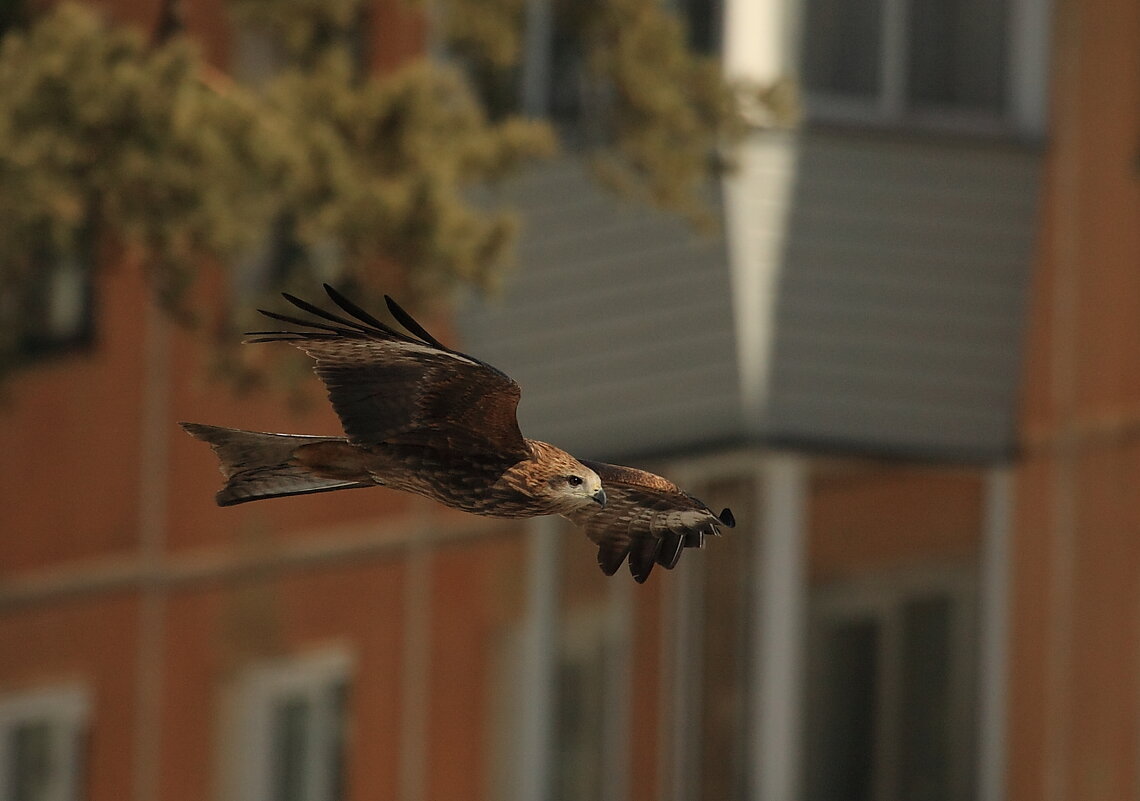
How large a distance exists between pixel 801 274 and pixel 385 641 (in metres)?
3.37

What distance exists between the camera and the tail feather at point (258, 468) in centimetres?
633

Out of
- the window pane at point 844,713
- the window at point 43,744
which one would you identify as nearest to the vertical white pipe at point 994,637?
the window pane at point 844,713

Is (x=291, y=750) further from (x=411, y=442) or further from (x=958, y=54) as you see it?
(x=411, y=442)

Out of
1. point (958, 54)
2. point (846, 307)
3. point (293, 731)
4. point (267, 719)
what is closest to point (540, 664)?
point (293, 731)

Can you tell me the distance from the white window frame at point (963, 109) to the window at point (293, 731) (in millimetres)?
4196

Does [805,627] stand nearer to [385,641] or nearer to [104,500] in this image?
[385,641]

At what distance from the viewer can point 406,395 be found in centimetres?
612

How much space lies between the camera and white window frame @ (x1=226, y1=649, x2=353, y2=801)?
1464 cm

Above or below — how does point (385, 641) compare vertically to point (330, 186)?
below

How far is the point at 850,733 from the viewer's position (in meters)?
12.2

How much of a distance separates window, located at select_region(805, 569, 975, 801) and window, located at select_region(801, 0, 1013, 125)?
2079 millimetres

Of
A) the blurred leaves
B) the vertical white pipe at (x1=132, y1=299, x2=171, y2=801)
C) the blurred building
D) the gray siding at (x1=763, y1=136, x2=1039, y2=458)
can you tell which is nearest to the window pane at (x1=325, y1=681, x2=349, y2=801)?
the vertical white pipe at (x1=132, y1=299, x2=171, y2=801)

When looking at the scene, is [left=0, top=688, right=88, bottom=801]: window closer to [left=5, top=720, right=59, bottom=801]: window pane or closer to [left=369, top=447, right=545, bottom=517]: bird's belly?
[left=5, top=720, right=59, bottom=801]: window pane

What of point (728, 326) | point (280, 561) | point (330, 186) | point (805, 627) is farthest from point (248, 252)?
point (280, 561)
